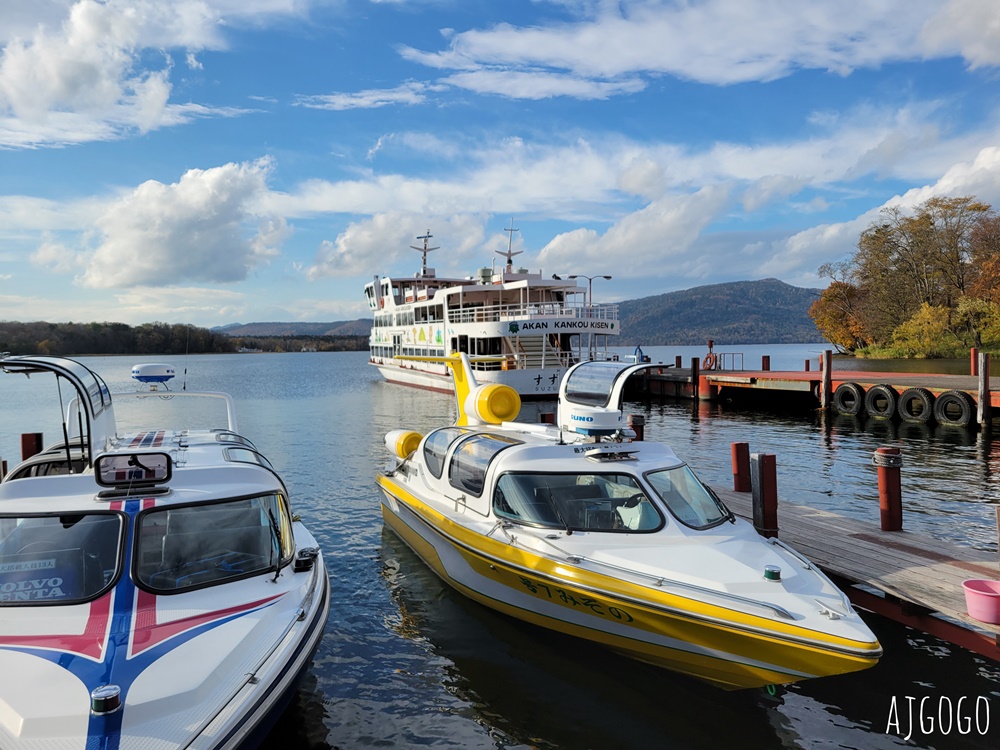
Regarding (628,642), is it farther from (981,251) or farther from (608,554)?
(981,251)

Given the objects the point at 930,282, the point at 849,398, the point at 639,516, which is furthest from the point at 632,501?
the point at 930,282

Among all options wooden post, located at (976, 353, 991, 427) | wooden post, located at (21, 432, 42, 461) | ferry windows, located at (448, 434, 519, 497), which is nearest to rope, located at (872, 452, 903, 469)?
ferry windows, located at (448, 434, 519, 497)

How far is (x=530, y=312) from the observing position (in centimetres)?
3738

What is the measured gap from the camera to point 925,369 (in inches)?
1754

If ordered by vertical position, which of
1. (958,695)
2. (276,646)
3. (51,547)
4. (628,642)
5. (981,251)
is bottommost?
(958,695)

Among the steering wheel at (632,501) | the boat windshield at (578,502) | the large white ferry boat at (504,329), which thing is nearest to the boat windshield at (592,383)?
the boat windshield at (578,502)

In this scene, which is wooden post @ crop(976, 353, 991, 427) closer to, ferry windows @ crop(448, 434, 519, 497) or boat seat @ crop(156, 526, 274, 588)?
ferry windows @ crop(448, 434, 519, 497)

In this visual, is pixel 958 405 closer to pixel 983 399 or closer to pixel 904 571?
pixel 983 399

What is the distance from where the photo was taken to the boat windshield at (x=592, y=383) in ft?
31.6

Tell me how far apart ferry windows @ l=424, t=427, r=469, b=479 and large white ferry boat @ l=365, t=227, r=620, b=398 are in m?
17.6

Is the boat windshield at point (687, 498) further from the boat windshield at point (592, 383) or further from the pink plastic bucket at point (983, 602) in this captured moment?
the pink plastic bucket at point (983, 602)

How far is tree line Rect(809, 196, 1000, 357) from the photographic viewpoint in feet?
183

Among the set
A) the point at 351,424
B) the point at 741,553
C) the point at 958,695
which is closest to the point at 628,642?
the point at 741,553

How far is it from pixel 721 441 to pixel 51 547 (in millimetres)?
21426
